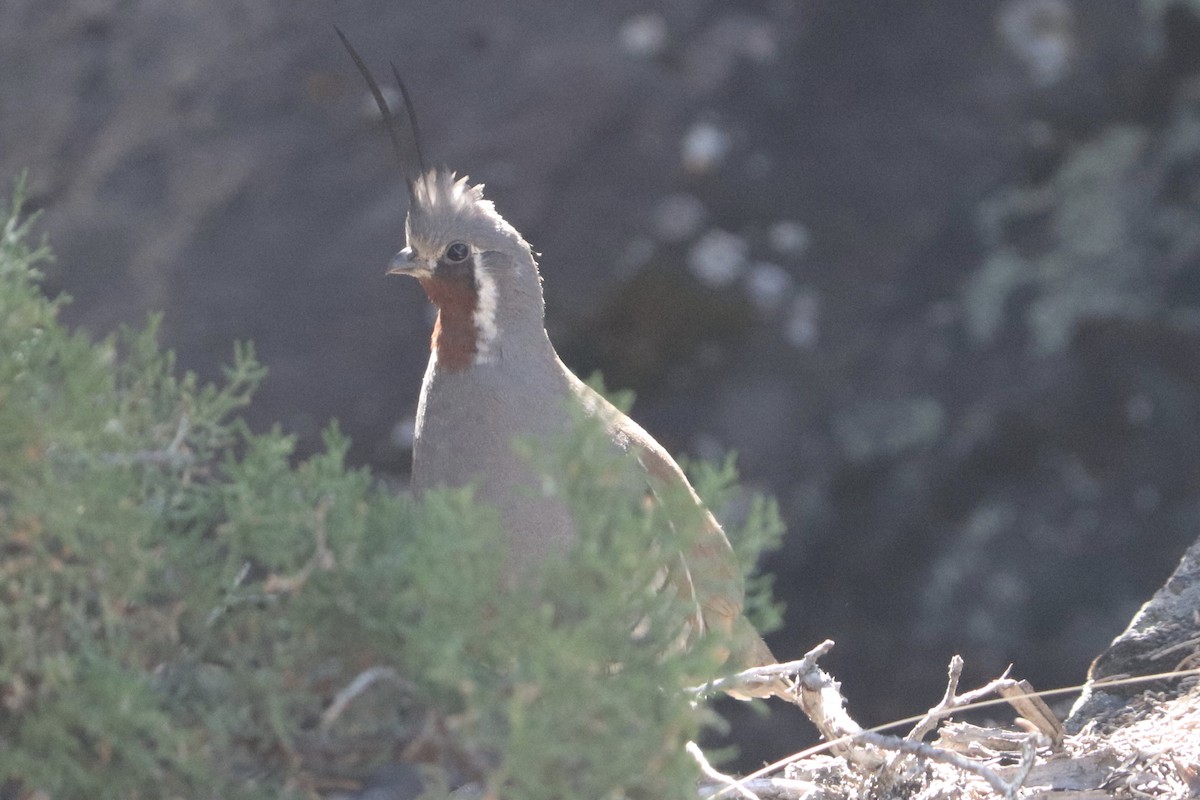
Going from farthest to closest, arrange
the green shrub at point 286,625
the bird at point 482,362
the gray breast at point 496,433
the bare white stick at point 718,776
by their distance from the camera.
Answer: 1. the bird at point 482,362
2. the gray breast at point 496,433
3. the bare white stick at point 718,776
4. the green shrub at point 286,625

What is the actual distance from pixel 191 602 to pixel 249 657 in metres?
0.11

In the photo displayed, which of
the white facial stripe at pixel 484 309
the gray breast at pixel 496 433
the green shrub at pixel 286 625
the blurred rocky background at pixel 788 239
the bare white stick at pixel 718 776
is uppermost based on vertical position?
the blurred rocky background at pixel 788 239

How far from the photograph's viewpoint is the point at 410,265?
396cm

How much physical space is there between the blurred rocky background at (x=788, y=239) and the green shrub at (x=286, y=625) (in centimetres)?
379

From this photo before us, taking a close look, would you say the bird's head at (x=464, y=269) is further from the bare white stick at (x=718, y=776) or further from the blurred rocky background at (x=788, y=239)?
the blurred rocky background at (x=788, y=239)

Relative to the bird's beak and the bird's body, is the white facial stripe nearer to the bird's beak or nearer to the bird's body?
the bird's body

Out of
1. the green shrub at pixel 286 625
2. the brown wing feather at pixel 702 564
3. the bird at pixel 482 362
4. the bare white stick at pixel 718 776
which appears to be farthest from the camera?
the bird at pixel 482 362

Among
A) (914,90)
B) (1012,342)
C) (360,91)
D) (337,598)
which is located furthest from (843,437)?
(337,598)

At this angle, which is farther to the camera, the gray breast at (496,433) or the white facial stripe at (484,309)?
the white facial stripe at (484,309)

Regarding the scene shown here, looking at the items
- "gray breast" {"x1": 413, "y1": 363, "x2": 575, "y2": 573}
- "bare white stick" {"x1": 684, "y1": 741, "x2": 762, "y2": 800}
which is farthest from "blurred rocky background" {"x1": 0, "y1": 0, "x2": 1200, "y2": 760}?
"bare white stick" {"x1": 684, "y1": 741, "x2": 762, "y2": 800}

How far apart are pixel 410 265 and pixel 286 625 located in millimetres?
1940

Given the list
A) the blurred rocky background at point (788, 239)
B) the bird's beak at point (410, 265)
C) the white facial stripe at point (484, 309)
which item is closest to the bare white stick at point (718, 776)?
the white facial stripe at point (484, 309)

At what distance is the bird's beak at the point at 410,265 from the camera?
13.0 ft

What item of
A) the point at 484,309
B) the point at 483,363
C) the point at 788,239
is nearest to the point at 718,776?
the point at 483,363
